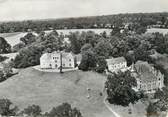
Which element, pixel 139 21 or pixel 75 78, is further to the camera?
pixel 139 21

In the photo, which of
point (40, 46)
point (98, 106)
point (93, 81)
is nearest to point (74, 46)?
point (40, 46)

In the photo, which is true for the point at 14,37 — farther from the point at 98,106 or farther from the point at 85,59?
the point at 98,106

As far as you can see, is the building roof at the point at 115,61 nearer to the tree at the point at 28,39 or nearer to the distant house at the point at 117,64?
the distant house at the point at 117,64

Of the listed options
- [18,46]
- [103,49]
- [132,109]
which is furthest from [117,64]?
[18,46]

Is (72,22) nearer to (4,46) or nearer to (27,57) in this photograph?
(27,57)

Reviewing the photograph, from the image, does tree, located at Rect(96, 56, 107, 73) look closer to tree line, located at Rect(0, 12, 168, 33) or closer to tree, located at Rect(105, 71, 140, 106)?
tree line, located at Rect(0, 12, 168, 33)

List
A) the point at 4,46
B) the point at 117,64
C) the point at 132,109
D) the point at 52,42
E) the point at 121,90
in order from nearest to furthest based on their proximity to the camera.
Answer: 1. the point at 132,109
2. the point at 121,90
3. the point at 117,64
4. the point at 4,46
5. the point at 52,42

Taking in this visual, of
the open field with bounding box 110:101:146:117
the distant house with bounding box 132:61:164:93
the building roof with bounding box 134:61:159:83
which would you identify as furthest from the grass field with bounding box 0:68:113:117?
the building roof with bounding box 134:61:159:83
